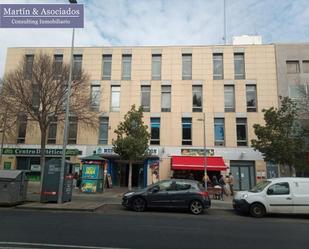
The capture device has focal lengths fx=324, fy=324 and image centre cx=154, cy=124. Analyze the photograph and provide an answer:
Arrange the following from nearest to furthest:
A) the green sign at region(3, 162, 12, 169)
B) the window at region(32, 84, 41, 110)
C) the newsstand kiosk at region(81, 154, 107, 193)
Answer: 1. the newsstand kiosk at region(81, 154, 107, 193)
2. the window at region(32, 84, 41, 110)
3. the green sign at region(3, 162, 12, 169)

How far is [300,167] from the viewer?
23.4 metres

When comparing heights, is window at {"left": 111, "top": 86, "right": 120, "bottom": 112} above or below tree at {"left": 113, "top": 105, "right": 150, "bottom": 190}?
above

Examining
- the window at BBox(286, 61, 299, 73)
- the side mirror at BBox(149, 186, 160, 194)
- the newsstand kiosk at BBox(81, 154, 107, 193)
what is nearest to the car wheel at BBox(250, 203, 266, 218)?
the side mirror at BBox(149, 186, 160, 194)

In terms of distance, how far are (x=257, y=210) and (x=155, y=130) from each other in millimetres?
18250

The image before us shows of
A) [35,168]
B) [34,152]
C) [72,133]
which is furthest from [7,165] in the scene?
[72,133]

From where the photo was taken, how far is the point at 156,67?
33.8 metres

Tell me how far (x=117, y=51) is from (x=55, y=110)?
39.2ft

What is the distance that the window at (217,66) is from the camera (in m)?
32.9

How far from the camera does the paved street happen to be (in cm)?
791

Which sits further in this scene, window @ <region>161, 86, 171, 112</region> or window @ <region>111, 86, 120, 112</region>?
window @ <region>111, 86, 120, 112</region>

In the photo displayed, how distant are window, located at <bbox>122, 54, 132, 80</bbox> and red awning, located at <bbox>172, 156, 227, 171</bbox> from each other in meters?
9.99

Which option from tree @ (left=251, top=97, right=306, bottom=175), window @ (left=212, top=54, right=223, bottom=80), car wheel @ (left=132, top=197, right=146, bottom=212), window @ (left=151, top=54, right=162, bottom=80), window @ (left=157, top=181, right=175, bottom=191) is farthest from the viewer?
window @ (left=151, top=54, right=162, bottom=80)

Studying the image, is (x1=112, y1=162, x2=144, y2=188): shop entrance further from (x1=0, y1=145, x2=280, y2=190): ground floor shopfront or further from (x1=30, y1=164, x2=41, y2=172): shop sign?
(x1=30, y1=164, x2=41, y2=172): shop sign

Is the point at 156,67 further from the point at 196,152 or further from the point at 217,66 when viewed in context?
the point at 196,152
